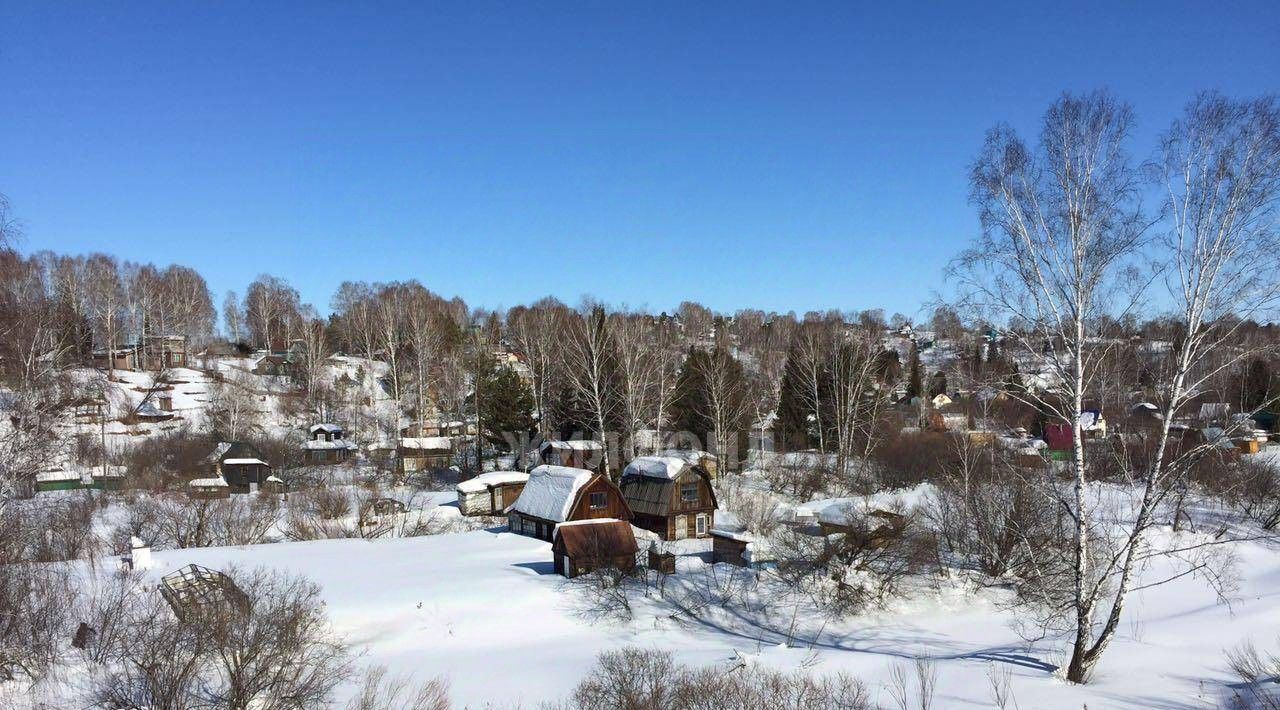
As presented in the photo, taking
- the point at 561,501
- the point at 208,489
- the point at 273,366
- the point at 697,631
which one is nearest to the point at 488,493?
the point at 561,501

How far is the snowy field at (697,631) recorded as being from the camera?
43.0ft

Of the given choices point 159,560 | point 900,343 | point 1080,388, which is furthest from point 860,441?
point 900,343

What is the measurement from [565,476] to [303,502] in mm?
12939

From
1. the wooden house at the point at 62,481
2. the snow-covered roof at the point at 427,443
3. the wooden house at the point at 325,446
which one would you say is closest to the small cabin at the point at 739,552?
the snow-covered roof at the point at 427,443

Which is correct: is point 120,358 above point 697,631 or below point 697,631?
above

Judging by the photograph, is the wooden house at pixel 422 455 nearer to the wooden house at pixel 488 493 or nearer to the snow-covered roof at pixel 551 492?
the wooden house at pixel 488 493

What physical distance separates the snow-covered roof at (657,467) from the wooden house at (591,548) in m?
7.20

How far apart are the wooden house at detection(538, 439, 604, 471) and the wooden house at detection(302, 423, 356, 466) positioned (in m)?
14.3

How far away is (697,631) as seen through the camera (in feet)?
59.3

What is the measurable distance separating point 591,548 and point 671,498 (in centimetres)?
871

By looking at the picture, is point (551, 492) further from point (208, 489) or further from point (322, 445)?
point (322, 445)

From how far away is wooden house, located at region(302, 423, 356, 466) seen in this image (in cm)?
4222

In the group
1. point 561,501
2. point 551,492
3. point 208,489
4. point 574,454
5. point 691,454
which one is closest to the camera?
point 561,501

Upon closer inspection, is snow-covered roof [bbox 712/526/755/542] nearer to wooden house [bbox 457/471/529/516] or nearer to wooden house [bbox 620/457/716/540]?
wooden house [bbox 620/457/716/540]
